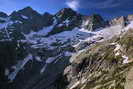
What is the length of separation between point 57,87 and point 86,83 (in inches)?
1575

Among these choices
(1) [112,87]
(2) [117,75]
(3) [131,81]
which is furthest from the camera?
(2) [117,75]

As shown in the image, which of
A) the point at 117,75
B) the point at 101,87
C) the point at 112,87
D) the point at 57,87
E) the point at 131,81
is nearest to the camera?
the point at 131,81

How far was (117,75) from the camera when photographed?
5861 inches

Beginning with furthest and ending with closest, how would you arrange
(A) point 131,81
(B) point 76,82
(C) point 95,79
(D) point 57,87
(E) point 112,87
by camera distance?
(D) point 57,87, (B) point 76,82, (C) point 95,79, (E) point 112,87, (A) point 131,81

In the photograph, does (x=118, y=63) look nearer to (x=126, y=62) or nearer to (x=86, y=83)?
(x=126, y=62)

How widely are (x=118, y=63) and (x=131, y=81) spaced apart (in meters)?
105

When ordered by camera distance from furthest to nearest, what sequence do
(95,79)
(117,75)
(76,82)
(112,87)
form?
(76,82) → (95,79) → (117,75) → (112,87)

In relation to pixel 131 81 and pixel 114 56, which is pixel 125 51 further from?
pixel 131 81

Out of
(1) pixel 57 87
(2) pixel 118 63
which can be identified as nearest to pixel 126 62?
(2) pixel 118 63

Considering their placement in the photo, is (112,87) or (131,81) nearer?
(131,81)

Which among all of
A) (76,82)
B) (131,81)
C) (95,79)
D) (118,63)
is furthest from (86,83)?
(131,81)

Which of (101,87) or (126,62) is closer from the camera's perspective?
(101,87)

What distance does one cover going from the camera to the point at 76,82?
604 ft

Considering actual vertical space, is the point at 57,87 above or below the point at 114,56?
below
